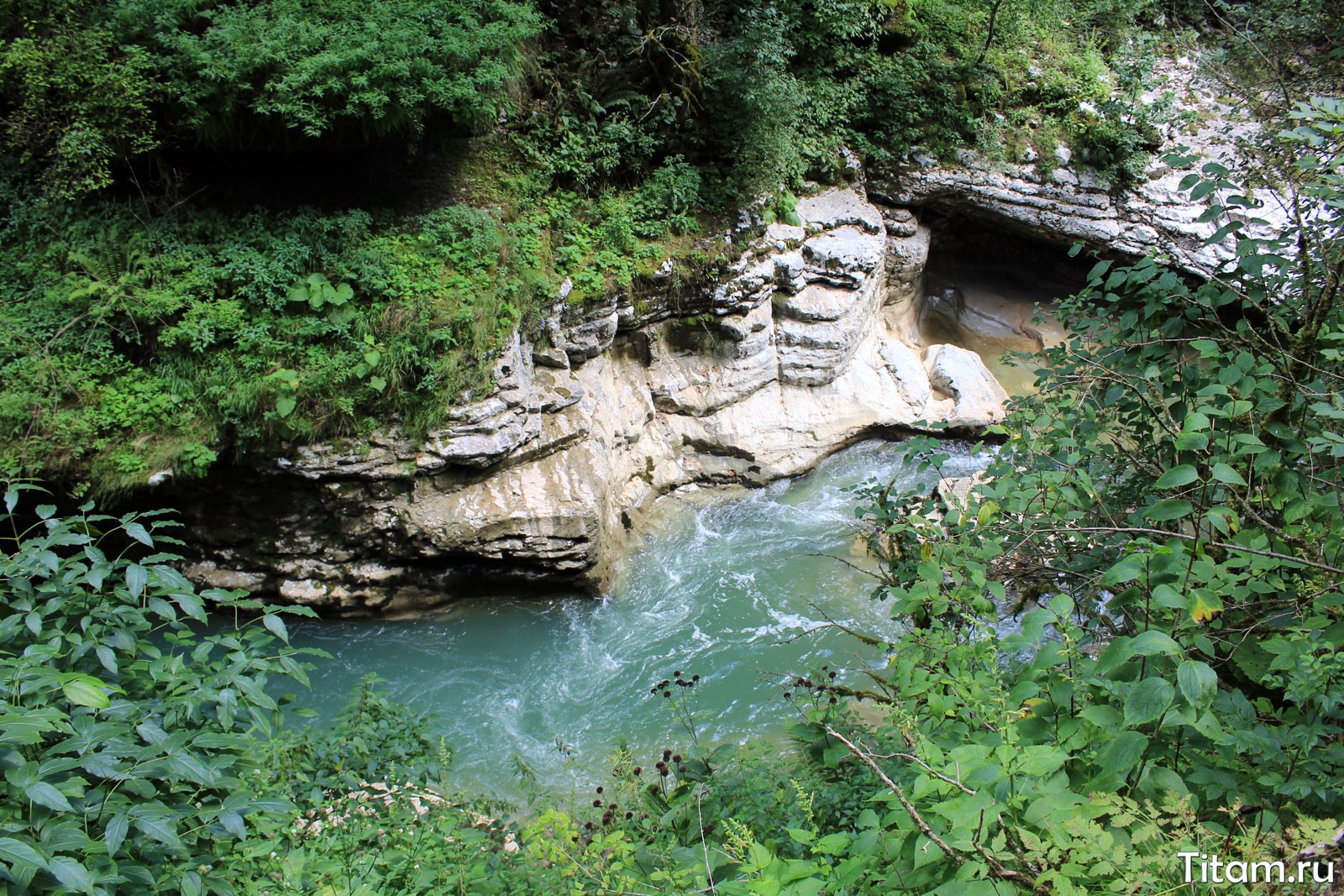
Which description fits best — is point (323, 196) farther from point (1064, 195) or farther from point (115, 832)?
point (1064, 195)

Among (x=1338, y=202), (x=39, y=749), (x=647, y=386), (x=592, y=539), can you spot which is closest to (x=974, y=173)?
(x=647, y=386)

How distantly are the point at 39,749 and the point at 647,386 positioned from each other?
6912 mm

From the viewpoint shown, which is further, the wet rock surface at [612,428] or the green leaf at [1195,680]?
the wet rock surface at [612,428]

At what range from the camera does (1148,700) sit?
5.42ft

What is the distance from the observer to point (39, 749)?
2186 mm

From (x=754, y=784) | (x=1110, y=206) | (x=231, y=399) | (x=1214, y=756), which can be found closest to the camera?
(x=1214, y=756)

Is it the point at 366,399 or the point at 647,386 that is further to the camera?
the point at 647,386

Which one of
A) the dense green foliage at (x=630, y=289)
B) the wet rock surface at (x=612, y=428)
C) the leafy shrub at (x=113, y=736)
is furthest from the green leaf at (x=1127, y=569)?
the wet rock surface at (x=612, y=428)

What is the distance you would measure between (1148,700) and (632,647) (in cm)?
557

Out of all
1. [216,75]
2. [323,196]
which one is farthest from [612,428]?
[216,75]

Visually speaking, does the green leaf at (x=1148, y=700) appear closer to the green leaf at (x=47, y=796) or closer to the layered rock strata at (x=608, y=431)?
the green leaf at (x=47, y=796)

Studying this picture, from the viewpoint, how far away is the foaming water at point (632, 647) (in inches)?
235

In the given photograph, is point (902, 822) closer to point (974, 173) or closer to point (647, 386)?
point (647, 386)

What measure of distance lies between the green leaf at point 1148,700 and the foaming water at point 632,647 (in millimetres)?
3686
